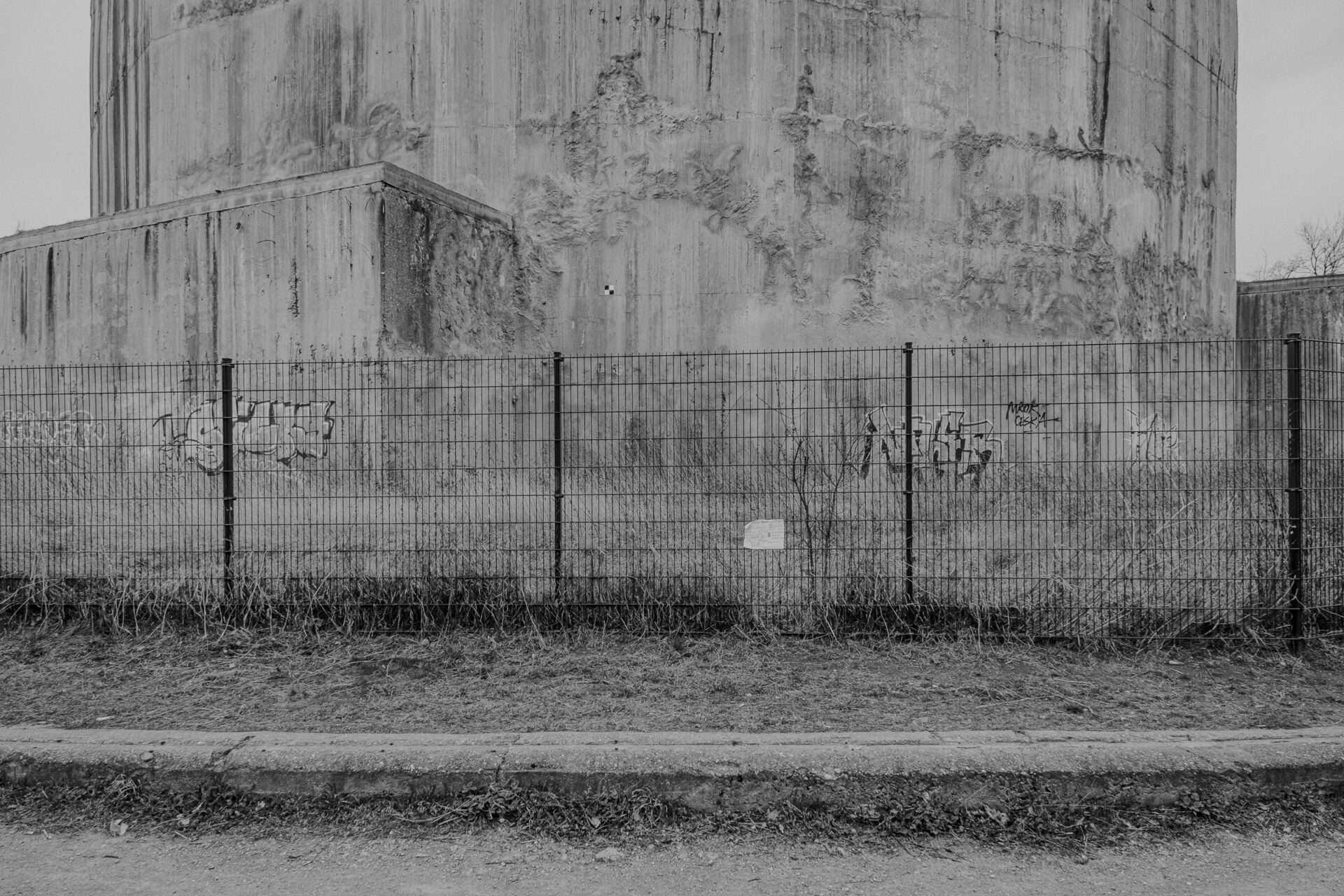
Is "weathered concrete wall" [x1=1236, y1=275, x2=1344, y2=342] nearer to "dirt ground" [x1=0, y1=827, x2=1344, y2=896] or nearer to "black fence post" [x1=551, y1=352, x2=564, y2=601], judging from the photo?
"black fence post" [x1=551, y1=352, x2=564, y2=601]

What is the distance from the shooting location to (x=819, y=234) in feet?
47.0

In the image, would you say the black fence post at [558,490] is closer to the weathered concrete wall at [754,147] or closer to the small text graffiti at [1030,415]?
the small text graffiti at [1030,415]

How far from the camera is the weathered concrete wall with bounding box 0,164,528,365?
11.0 metres

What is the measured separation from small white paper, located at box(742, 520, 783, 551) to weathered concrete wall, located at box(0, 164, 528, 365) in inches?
270

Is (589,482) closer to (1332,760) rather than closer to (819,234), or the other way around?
(1332,760)

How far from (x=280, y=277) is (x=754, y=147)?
7741 mm

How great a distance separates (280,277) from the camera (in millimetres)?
11375

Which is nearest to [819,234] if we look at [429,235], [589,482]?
[429,235]

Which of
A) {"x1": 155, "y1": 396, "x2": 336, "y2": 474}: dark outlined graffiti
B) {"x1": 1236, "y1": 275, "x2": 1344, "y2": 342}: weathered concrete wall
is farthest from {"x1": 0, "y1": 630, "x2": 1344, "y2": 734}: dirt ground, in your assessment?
{"x1": 1236, "y1": 275, "x2": 1344, "y2": 342}: weathered concrete wall

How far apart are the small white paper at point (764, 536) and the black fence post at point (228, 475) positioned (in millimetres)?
3686

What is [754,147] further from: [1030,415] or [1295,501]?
[1295,501]

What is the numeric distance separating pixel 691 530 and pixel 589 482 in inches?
34.6

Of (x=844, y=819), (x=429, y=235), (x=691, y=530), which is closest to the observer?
(x=844, y=819)

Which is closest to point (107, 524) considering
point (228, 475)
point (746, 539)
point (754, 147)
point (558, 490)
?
point (228, 475)
